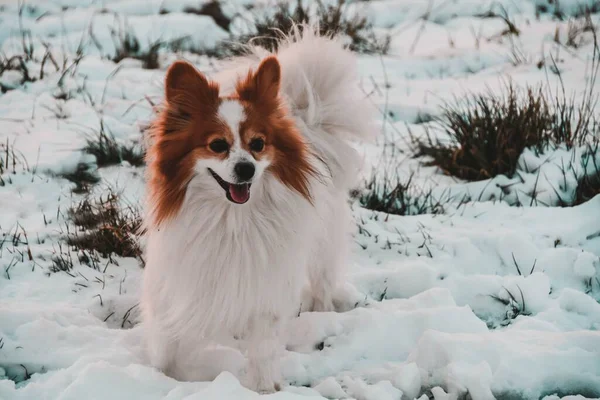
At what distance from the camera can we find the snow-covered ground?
2.46m

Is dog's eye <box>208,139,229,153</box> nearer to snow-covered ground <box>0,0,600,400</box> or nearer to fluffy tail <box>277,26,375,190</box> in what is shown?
fluffy tail <box>277,26,375,190</box>

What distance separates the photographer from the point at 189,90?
2.49 meters

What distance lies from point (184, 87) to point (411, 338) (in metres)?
1.58

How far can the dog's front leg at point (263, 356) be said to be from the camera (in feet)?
8.39

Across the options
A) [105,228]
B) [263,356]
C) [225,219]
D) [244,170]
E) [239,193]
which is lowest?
[105,228]

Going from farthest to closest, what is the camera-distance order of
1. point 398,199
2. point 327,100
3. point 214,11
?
point 214,11, point 398,199, point 327,100

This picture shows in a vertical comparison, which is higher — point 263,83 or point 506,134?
point 263,83

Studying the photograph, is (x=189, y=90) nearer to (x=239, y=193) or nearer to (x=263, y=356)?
(x=239, y=193)

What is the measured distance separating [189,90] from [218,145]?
27 cm

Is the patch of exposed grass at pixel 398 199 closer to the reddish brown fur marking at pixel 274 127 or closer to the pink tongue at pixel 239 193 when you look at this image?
the reddish brown fur marking at pixel 274 127

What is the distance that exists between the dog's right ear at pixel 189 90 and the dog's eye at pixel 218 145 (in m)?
0.15

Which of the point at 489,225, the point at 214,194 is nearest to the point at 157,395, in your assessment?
the point at 214,194

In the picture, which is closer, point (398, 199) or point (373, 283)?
point (373, 283)

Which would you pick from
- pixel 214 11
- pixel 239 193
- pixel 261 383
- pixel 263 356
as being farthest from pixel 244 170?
pixel 214 11
